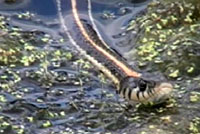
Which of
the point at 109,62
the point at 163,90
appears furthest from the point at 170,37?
the point at 163,90

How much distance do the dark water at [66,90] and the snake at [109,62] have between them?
57mm

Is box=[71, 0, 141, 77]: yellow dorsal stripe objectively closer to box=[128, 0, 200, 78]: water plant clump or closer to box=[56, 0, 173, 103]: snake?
box=[56, 0, 173, 103]: snake

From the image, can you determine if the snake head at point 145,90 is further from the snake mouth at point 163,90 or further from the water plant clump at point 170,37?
the water plant clump at point 170,37

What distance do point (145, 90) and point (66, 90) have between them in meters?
0.71

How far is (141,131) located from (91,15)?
7.71 ft

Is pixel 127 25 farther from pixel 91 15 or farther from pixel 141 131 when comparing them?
pixel 141 131

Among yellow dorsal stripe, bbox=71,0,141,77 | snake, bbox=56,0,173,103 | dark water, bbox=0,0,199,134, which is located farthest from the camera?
yellow dorsal stripe, bbox=71,0,141,77

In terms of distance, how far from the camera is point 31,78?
504cm

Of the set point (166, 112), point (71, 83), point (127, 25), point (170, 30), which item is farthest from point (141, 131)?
point (127, 25)

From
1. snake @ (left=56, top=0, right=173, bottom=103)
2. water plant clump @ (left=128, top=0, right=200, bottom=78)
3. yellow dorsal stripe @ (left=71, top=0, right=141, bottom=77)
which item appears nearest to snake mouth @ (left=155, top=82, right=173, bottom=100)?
snake @ (left=56, top=0, right=173, bottom=103)

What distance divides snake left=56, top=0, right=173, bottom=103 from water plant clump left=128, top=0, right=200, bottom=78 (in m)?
0.21

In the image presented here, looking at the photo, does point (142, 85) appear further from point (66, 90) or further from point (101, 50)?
point (101, 50)

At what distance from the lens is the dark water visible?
429cm

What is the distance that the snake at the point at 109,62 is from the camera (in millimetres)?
4410
